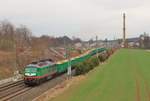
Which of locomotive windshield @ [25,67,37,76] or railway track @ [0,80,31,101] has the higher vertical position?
locomotive windshield @ [25,67,37,76]

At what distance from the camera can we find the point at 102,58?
78.4 m

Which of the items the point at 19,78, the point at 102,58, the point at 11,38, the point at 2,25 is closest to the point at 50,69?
the point at 19,78

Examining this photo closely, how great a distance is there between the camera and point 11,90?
38.0m

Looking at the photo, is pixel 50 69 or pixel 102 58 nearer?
pixel 50 69

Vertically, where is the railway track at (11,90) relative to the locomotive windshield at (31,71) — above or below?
below

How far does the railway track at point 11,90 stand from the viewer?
111 feet

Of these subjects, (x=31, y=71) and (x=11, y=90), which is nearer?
(x=11, y=90)

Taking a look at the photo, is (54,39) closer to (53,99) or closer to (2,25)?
(2,25)

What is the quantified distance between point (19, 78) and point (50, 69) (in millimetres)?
4789

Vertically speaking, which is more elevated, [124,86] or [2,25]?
[2,25]

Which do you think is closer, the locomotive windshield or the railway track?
the railway track

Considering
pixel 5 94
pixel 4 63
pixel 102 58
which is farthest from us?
pixel 102 58

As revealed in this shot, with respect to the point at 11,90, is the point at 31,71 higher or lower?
higher

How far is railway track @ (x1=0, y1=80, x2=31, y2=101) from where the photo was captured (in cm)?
3389
